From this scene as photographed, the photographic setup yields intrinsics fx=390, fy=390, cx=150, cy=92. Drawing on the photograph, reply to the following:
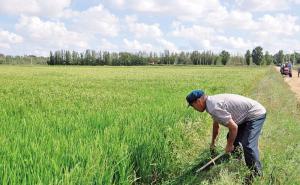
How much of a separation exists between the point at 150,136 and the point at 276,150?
2369 millimetres

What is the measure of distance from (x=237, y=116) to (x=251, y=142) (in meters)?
0.37

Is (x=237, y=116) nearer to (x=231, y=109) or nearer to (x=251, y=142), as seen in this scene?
(x=231, y=109)

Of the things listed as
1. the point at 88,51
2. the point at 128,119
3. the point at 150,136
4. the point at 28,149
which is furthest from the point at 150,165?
the point at 88,51

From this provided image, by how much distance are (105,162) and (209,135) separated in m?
3.90

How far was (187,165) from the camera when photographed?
534 cm

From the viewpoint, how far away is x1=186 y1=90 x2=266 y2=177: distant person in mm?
4535

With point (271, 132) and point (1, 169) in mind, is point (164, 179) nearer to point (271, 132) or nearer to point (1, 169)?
point (1, 169)

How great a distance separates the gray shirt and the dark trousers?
3.4 inches

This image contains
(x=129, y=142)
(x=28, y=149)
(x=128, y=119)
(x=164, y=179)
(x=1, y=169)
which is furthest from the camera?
(x=128, y=119)

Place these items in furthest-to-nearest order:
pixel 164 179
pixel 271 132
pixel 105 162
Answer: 1. pixel 271 132
2. pixel 164 179
3. pixel 105 162

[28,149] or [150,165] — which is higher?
[28,149]

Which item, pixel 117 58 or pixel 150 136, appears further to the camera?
pixel 117 58

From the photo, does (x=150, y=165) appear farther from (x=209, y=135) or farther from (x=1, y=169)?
(x=209, y=135)

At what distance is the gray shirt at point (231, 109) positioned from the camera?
4531 mm
